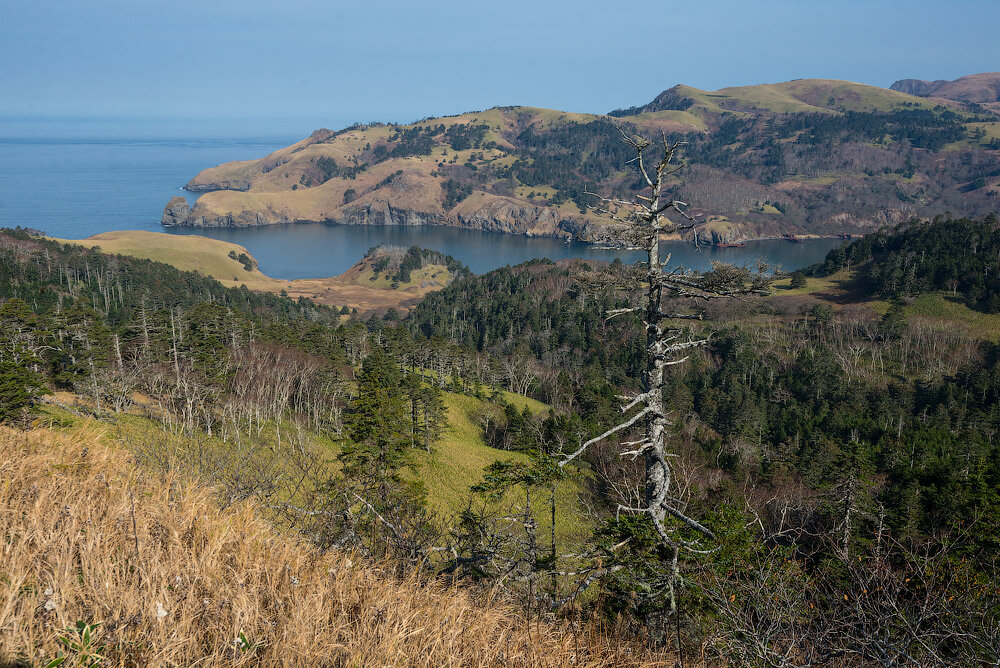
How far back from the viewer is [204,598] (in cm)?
377

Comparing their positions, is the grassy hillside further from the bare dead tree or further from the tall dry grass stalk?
the tall dry grass stalk

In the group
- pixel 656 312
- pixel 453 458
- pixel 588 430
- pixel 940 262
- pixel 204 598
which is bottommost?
pixel 453 458

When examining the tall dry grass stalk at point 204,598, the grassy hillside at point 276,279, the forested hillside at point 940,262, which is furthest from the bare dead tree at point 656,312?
the grassy hillside at point 276,279

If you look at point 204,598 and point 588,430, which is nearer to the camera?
point 204,598

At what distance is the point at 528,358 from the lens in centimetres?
9831

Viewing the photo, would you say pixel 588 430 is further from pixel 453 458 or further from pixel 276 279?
pixel 276 279

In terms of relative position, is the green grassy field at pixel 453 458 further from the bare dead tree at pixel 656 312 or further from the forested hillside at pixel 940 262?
the forested hillside at pixel 940 262

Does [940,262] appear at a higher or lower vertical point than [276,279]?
higher

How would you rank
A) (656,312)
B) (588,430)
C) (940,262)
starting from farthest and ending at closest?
(940,262), (588,430), (656,312)

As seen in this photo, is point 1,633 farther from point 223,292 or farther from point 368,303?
point 368,303

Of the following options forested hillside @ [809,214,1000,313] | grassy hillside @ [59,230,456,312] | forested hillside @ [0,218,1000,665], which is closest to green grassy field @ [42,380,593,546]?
forested hillside @ [0,218,1000,665]

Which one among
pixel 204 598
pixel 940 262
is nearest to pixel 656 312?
pixel 204 598

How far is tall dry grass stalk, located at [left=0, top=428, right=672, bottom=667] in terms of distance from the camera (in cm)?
330

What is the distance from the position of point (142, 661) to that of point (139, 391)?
52.6m
